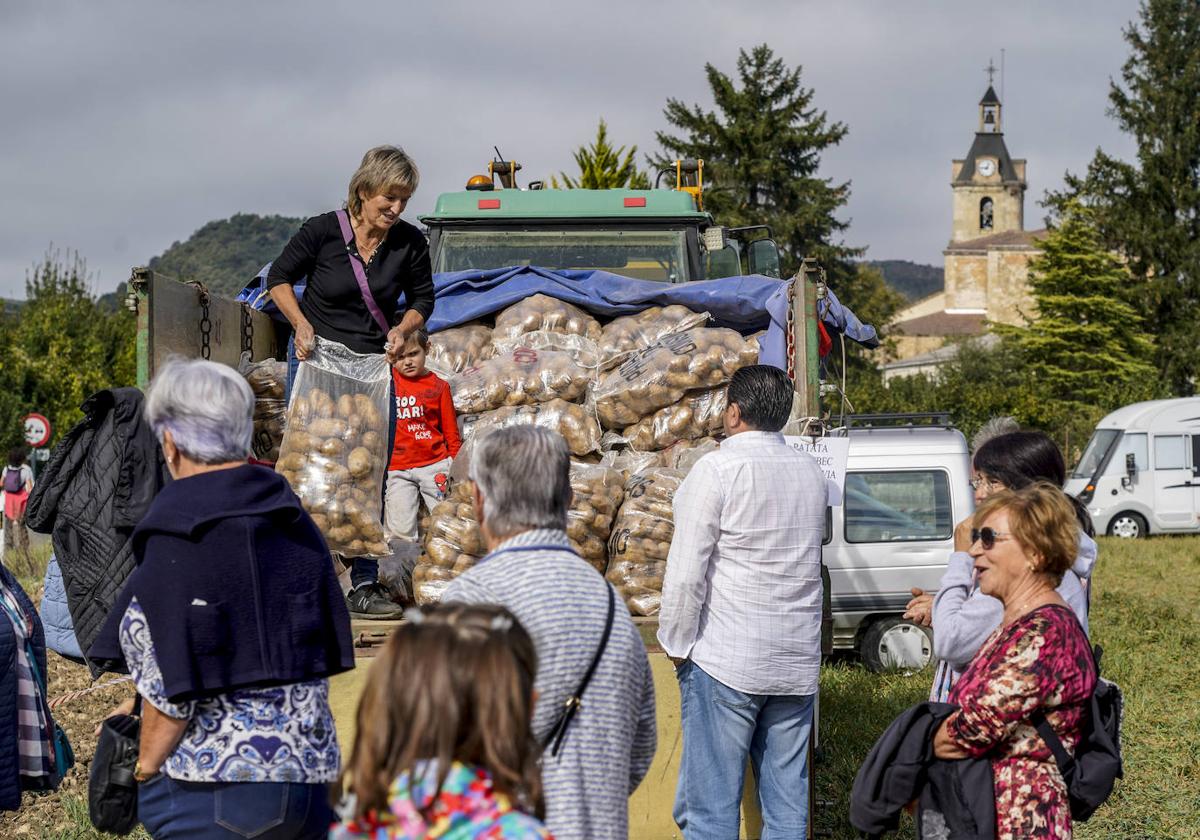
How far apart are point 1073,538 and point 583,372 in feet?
11.0

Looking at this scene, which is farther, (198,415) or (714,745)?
(714,745)

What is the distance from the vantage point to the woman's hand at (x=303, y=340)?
5.41m

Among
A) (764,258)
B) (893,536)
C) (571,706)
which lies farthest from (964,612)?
(893,536)

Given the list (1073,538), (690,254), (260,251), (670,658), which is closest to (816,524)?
(670,658)

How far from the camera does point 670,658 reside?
14.4 feet

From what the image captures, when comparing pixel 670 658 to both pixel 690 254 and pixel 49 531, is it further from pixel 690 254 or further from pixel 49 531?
pixel 690 254

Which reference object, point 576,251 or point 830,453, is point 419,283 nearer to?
point 830,453

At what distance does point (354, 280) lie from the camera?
562 cm

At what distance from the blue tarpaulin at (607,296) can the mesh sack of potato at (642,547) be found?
1.18 meters

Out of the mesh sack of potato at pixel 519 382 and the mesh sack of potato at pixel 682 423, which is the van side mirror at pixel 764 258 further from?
the mesh sack of potato at pixel 519 382

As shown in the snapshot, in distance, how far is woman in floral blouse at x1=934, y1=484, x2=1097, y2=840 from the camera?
3164 mm

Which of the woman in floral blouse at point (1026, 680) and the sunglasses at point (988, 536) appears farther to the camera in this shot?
the sunglasses at point (988, 536)

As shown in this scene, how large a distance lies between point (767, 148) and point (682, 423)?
35.8 m

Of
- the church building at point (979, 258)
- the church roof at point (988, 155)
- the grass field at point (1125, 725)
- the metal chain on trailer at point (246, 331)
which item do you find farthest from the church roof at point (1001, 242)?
the metal chain on trailer at point (246, 331)
